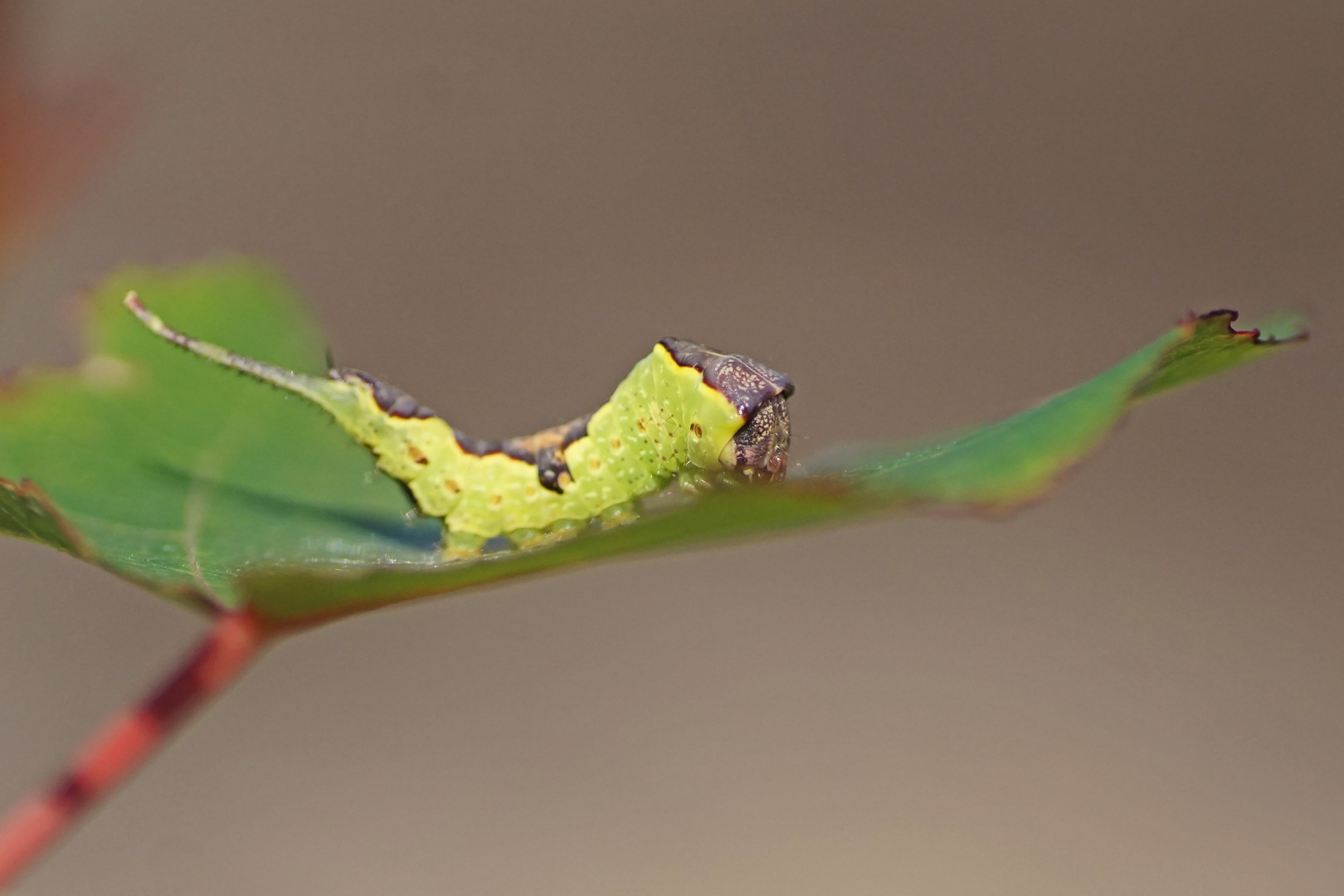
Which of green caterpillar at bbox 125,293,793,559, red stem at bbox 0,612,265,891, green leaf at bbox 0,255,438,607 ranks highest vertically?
green caterpillar at bbox 125,293,793,559

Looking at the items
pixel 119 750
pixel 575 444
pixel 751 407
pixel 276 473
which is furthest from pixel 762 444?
pixel 119 750

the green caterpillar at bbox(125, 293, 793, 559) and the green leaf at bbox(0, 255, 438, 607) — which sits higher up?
the green caterpillar at bbox(125, 293, 793, 559)

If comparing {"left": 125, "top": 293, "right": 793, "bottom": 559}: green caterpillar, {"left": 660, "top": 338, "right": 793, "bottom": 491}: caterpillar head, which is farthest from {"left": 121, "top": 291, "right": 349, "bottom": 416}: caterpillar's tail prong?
{"left": 660, "top": 338, "right": 793, "bottom": 491}: caterpillar head

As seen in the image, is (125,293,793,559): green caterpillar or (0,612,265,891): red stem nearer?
(0,612,265,891): red stem

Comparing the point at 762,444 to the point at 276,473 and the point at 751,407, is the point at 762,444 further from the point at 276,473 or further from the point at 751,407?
the point at 276,473

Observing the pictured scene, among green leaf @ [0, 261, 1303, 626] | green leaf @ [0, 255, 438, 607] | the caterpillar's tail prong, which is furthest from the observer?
the caterpillar's tail prong

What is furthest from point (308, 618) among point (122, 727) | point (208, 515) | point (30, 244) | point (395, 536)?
point (30, 244)

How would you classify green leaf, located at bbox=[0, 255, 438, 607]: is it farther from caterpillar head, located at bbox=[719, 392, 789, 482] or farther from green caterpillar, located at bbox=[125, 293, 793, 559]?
caterpillar head, located at bbox=[719, 392, 789, 482]

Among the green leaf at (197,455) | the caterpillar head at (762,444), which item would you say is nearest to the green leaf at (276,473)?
the green leaf at (197,455)
